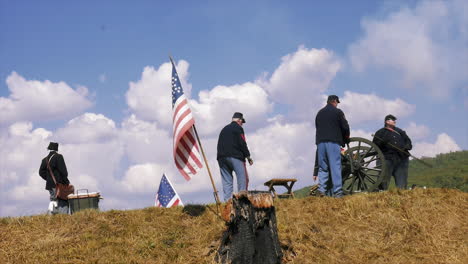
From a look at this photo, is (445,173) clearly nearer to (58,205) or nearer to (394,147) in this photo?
(394,147)

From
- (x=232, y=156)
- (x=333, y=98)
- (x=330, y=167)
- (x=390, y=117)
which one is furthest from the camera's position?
(x=390, y=117)

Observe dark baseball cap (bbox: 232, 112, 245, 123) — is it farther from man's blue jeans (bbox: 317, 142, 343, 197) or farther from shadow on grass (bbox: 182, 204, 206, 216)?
shadow on grass (bbox: 182, 204, 206, 216)

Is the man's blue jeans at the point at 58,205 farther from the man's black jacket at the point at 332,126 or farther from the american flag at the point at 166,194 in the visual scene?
the man's black jacket at the point at 332,126

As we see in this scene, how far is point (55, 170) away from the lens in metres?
12.7

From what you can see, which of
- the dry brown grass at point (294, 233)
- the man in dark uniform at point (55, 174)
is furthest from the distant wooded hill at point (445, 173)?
the dry brown grass at point (294, 233)

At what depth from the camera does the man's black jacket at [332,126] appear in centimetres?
1149

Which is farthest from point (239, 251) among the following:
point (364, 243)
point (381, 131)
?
point (381, 131)

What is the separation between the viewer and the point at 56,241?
30.7 feet

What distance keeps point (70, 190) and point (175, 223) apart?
432 centimetres

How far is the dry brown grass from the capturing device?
8.81 meters

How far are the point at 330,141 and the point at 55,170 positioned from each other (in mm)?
7221

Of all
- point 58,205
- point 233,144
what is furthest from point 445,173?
point 58,205

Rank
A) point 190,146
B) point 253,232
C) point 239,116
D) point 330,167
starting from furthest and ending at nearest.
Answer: point 239,116 < point 330,167 < point 190,146 < point 253,232

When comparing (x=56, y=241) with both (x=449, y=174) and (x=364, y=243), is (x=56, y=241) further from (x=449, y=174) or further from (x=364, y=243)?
(x=449, y=174)
